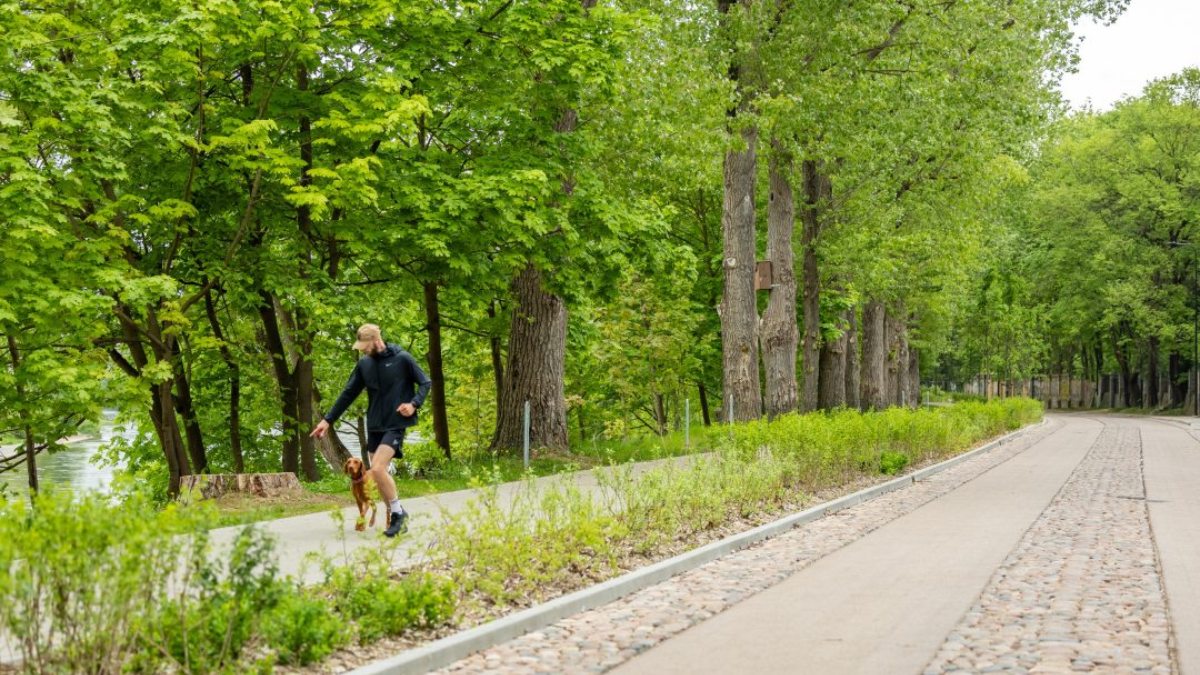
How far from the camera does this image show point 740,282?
69.9 ft

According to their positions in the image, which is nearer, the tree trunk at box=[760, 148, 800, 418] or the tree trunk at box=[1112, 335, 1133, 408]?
the tree trunk at box=[760, 148, 800, 418]

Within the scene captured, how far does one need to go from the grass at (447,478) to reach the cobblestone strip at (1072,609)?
3.44 m

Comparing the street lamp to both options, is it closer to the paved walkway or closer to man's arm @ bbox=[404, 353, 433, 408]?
the paved walkway

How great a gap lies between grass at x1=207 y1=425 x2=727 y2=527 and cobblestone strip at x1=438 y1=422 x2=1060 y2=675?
1346 mm

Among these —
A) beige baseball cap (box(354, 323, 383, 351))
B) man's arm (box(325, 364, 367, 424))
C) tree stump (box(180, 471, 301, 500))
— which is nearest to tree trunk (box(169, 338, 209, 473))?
tree stump (box(180, 471, 301, 500))

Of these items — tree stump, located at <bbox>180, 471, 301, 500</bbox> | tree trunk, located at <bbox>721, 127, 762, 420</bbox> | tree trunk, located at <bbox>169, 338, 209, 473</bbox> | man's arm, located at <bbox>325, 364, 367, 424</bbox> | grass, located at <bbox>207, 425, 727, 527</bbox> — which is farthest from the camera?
tree trunk, located at <bbox>721, 127, 762, 420</bbox>

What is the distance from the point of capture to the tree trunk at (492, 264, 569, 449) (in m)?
21.0

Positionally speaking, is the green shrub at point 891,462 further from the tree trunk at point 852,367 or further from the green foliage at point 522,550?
the tree trunk at point 852,367

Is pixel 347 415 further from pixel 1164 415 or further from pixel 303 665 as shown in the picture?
pixel 1164 415

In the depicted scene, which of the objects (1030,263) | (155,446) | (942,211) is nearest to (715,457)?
(155,446)

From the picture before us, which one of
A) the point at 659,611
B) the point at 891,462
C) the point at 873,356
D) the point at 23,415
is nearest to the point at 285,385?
the point at 23,415

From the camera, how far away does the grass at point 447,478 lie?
482 inches

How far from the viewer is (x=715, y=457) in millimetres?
14539

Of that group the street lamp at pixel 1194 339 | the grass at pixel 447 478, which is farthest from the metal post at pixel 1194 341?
the grass at pixel 447 478
